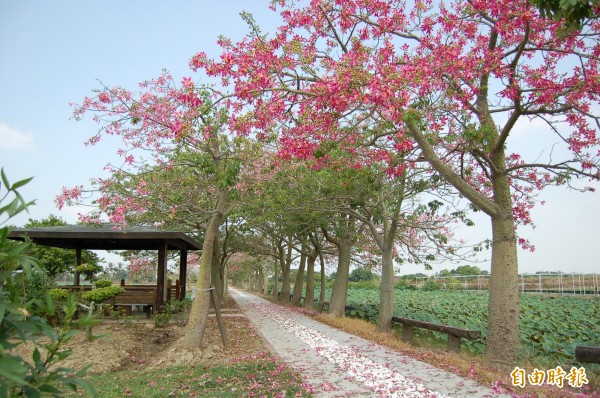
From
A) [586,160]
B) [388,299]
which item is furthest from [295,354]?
[586,160]

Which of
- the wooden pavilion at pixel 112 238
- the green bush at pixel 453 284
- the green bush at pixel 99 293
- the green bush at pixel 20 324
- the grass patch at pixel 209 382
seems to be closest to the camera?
the green bush at pixel 20 324

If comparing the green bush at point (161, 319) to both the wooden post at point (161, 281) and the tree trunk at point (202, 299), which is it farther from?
the tree trunk at point (202, 299)

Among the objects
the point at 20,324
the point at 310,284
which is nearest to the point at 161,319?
the point at 310,284

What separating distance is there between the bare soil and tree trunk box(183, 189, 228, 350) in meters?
0.29

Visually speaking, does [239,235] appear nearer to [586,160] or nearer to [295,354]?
[295,354]

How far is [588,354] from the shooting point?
606 cm

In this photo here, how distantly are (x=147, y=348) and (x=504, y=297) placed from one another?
775 centimetres

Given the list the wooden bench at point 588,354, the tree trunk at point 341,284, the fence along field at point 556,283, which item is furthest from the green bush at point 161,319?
the fence along field at point 556,283

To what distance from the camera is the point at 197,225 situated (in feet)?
55.4

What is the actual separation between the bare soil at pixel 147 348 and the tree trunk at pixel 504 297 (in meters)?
4.70

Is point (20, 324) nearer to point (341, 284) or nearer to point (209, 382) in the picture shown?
point (209, 382)

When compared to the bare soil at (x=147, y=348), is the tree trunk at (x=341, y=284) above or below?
above

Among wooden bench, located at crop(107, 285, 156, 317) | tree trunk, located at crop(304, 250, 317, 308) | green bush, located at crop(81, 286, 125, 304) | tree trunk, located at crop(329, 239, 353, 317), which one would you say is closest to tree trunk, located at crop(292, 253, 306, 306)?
tree trunk, located at crop(304, 250, 317, 308)

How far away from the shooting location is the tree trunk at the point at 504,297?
7.53m
